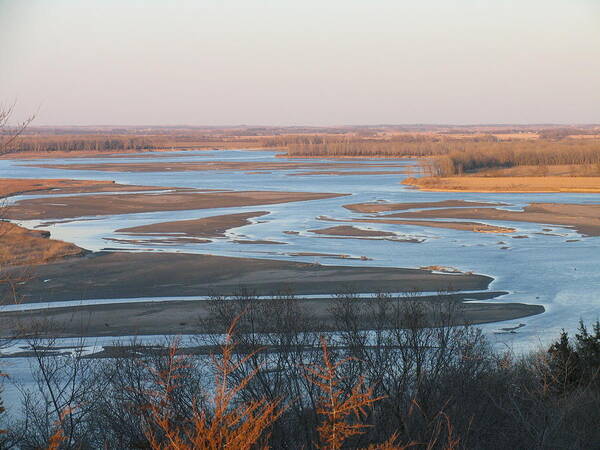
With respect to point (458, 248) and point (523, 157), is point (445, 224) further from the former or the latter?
point (523, 157)

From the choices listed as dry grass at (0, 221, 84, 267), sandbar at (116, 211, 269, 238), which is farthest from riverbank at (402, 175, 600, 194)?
dry grass at (0, 221, 84, 267)

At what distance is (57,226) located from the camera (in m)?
36.8

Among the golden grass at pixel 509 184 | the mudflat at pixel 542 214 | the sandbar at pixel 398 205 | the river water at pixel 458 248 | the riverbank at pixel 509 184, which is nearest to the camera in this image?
the river water at pixel 458 248

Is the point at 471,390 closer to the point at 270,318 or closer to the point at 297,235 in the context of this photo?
the point at 270,318

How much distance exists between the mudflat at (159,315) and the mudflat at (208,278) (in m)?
1.29

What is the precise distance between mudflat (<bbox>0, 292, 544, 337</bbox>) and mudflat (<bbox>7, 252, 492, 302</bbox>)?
1288mm

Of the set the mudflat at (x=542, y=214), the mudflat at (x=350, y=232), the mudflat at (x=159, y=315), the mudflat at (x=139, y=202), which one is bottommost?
the mudflat at (x=542, y=214)

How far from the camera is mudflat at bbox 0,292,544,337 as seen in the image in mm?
17812

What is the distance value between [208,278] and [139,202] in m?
25.6

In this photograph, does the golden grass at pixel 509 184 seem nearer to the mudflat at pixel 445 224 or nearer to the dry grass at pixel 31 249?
the mudflat at pixel 445 224

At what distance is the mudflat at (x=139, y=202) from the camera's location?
4272 cm

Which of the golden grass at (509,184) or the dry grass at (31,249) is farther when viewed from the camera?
the golden grass at (509,184)

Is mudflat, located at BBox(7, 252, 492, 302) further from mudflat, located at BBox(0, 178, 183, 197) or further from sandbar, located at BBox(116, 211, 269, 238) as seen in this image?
mudflat, located at BBox(0, 178, 183, 197)

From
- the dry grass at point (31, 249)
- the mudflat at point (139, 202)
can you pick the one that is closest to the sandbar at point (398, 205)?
the mudflat at point (139, 202)
